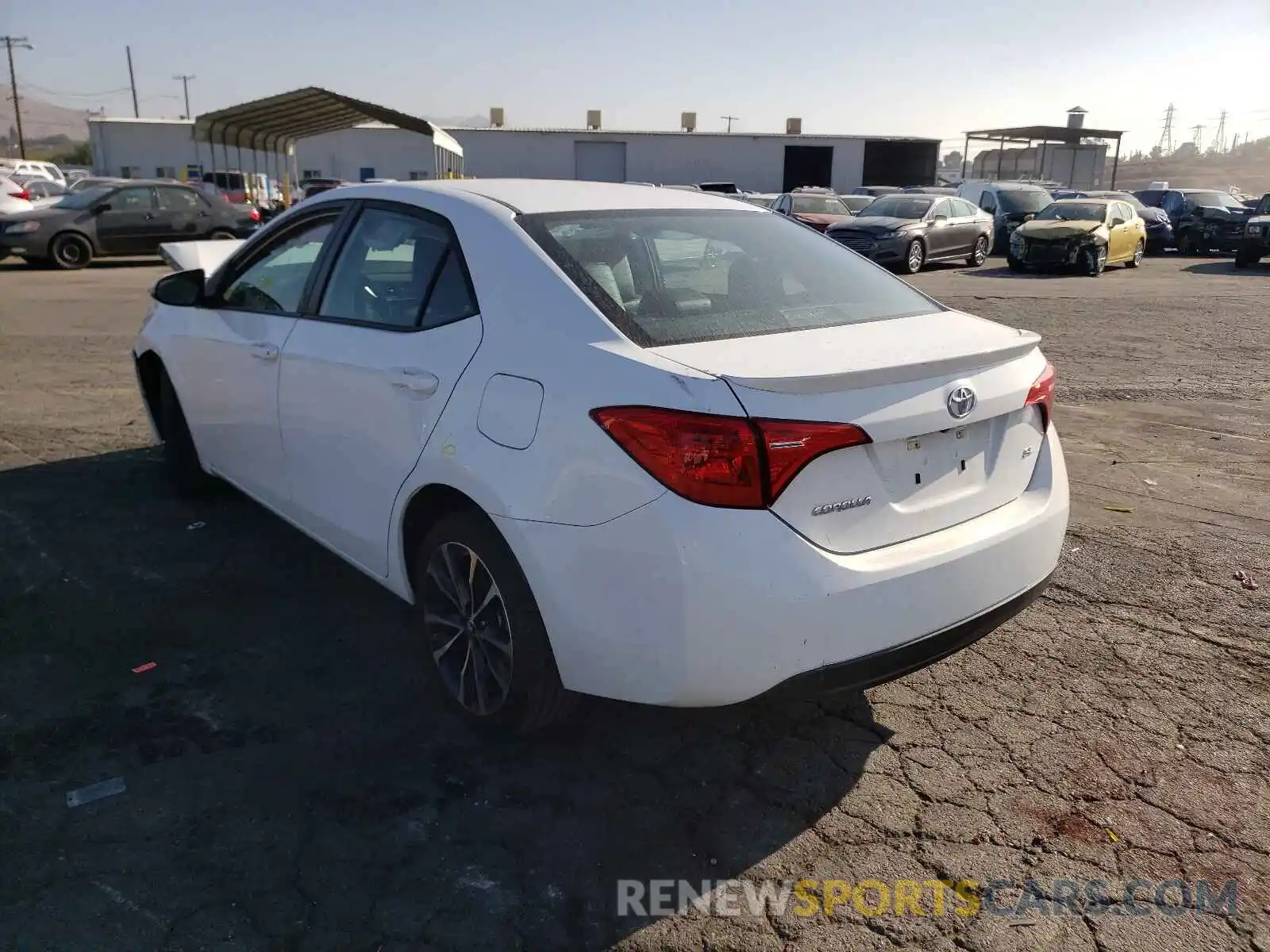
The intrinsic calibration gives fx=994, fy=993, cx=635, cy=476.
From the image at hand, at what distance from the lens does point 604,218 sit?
334cm

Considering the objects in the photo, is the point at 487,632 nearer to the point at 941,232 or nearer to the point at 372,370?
the point at 372,370

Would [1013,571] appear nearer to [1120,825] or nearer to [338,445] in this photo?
[1120,825]

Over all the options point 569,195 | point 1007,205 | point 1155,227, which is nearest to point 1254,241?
point 1155,227

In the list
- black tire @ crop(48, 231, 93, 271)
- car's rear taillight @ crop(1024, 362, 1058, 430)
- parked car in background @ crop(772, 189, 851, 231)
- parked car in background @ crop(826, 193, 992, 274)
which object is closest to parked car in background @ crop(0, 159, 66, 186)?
black tire @ crop(48, 231, 93, 271)

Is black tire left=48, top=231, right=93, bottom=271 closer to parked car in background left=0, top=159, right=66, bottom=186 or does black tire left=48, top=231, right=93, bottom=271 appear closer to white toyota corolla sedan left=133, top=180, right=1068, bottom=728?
white toyota corolla sedan left=133, top=180, right=1068, bottom=728

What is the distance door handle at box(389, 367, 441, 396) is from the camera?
302cm

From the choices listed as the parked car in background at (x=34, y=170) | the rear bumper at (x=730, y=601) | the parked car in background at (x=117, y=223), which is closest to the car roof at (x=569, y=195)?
the rear bumper at (x=730, y=601)

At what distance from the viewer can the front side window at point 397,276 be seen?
3.17 metres

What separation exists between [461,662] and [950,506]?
1.59 meters

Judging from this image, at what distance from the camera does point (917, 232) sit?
808 inches

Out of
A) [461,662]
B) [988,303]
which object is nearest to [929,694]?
[461,662]

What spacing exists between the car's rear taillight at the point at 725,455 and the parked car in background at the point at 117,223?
773 inches

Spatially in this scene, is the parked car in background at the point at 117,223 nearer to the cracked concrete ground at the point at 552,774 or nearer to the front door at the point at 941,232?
the front door at the point at 941,232

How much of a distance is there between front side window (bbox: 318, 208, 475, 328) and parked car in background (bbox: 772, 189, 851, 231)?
20.7 m
